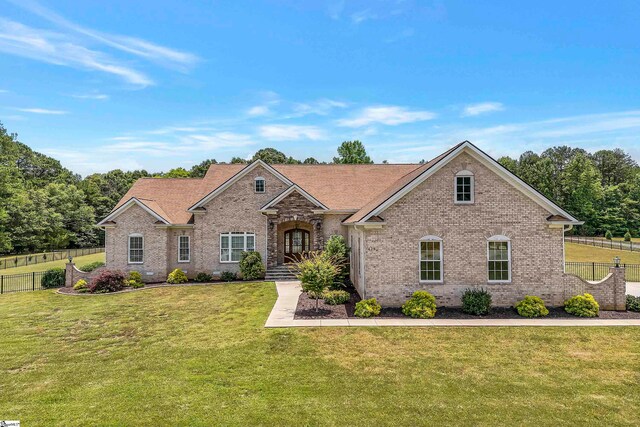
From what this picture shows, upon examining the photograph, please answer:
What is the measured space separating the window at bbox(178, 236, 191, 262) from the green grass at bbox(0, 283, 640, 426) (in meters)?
9.80

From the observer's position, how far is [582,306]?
15.0 meters

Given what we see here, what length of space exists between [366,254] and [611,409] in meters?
9.64

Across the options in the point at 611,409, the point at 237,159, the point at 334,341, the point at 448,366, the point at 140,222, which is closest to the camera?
the point at 611,409

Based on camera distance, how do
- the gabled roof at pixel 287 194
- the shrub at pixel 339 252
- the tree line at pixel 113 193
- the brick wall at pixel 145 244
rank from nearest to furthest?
the shrub at pixel 339 252, the brick wall at pixel 145 244, the gabled roof at pixel 287 194, the tree line at pixel 113 193

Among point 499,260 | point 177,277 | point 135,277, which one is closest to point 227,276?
point 177,277

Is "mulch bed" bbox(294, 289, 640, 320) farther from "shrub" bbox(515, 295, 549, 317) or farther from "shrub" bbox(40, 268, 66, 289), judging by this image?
"shrub" bbox(40, 268, 66, 289)

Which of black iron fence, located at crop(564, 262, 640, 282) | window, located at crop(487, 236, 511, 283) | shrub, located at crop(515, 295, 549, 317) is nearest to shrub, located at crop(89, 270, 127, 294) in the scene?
window, located at crop(487, 236, 511, 283)

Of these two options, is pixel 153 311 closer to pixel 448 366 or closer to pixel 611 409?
pixel 448 366

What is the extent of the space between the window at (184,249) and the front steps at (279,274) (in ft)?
18.8

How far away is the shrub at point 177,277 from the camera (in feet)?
77.7

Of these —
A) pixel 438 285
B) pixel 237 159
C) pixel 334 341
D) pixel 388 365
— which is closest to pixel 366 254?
pixel 438 285

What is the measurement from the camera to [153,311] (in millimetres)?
16750

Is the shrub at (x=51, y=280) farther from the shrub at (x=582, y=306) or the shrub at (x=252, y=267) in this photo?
the shrub at (x=582, y=306)

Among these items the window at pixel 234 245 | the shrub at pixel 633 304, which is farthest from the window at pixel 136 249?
the shrub at pixel 633 304
